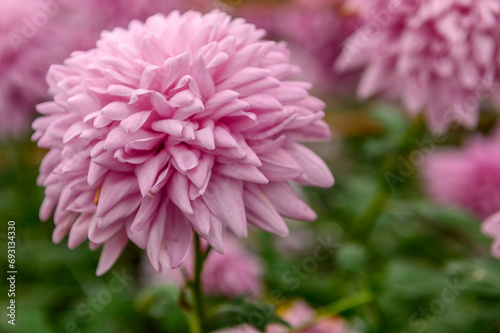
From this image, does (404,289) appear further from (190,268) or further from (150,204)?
(150,204)

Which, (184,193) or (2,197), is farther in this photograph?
(2,197)

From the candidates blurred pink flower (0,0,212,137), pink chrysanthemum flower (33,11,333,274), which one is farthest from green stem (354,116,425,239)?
blurred pink flower (0,0,212,137)

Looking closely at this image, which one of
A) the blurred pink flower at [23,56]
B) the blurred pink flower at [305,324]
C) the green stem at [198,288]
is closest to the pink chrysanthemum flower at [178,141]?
the green stem at [198,288]

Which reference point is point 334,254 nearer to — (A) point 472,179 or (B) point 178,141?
(A) point 472,179

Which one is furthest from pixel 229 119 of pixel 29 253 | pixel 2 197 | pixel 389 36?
pixel 2 197

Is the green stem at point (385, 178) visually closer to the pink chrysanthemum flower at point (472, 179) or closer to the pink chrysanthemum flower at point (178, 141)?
the pink chrysanthemum flower at point (472, 179)
